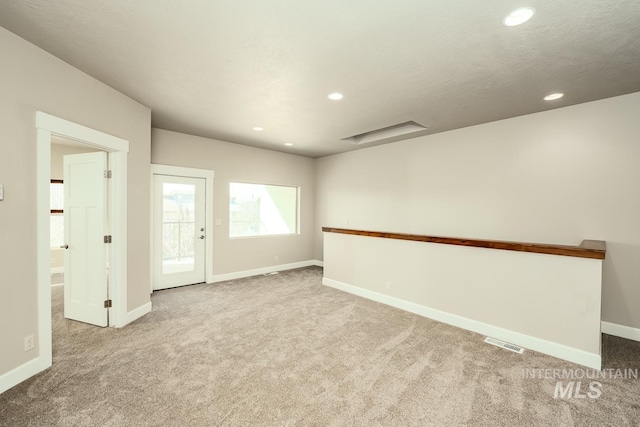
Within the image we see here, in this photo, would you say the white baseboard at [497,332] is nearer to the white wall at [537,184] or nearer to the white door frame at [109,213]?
the white wall at [537,184]

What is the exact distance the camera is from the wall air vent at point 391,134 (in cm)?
452

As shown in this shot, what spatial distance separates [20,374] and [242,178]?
4.11 m

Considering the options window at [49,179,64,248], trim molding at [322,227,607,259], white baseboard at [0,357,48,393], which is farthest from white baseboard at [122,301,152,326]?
window at [49,179,64,248]

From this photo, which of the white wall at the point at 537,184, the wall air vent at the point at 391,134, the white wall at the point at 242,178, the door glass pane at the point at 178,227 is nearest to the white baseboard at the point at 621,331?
the white wall at the point at 537,184

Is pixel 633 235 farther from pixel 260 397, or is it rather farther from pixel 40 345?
pixel 40 345

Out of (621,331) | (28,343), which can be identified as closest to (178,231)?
(28,343)

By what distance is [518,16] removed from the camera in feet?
6.07

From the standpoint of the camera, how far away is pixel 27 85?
2.21 metres

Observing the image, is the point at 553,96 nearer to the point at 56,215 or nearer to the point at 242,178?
the point at 242,178

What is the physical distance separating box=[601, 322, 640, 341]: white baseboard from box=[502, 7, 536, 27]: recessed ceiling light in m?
3.65

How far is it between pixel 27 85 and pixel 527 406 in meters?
4.64

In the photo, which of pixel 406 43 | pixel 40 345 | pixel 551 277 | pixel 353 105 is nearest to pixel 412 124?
pixel 353 105

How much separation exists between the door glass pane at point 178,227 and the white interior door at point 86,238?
4.51 ft

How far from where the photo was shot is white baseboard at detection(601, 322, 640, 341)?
3.10 metres
